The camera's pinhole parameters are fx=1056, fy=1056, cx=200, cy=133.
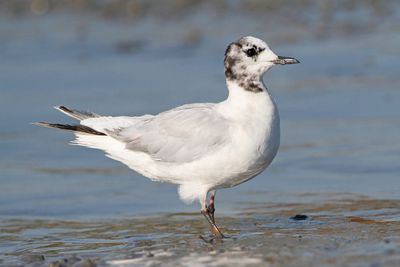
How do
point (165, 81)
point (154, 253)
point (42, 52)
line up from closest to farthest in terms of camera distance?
point (154, 253) → point (165, 81) → point (42, 52)

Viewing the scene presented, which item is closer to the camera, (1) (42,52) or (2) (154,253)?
(2) (154,253)

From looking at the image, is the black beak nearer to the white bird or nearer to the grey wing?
the white bird

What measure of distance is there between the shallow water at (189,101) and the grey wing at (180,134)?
58cm

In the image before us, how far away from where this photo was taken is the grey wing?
7059mm

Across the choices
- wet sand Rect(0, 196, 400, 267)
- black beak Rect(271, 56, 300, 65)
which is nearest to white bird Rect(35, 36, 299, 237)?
black beak Rect(271, 56, 300, 65)

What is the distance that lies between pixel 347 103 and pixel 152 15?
469cm

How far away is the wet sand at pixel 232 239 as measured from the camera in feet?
20.8

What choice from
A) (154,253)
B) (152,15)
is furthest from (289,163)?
(152,15)

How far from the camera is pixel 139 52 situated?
1341 centimetres

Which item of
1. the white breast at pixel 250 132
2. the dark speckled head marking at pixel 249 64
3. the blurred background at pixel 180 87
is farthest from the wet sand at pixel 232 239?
the dark speckled head marking at pixel 249 64

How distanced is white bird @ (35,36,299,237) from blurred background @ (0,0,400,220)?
2.54 ft

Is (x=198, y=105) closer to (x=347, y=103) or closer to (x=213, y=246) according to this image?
(x=213, y=246)

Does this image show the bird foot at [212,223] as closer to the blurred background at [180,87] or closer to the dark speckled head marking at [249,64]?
the blurred background at [180,87]

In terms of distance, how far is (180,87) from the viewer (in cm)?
1152
